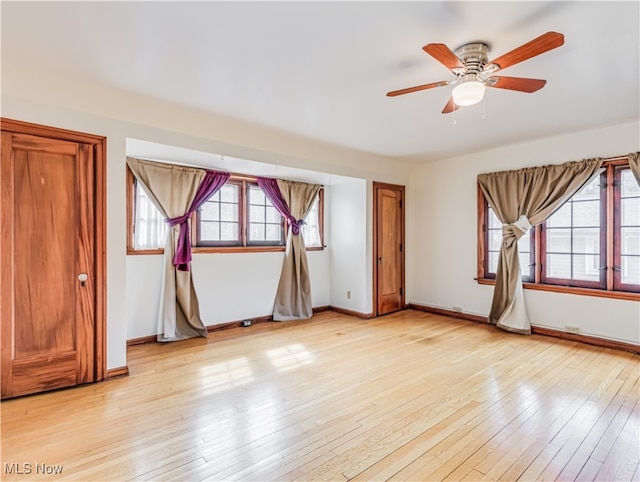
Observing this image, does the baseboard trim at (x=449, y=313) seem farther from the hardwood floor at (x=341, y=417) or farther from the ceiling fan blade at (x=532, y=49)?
the ceiling fan blade at (x=532, y=49)

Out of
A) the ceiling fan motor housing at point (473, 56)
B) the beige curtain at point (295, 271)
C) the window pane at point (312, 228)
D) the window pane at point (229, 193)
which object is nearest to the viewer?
the ceiling fan motor housing at point (473, 56)

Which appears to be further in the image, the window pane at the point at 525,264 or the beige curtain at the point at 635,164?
the window pane at the point at 525,264

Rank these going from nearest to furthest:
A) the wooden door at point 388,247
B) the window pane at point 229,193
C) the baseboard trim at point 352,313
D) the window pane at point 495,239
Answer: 1. the window pane at point 229,193
2. the window pane at point 495,239
3. the baseboard trim at point 352,313
4. the wooden door at point 388,247

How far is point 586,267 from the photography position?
13.5ft

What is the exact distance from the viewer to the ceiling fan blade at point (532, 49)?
172cm

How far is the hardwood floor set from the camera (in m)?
1.90

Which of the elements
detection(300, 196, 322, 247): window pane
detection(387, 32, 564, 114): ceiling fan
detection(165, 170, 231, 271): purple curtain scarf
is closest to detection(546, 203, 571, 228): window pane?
detection(387, 32, 564, 114): ceiling fan

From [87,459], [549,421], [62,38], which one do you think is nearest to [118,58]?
[62,38]

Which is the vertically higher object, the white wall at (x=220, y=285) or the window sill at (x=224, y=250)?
the window sill at (x=224, y=250)

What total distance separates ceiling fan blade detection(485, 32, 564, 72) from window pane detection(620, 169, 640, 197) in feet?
9.42

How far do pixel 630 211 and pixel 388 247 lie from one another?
9.95ft

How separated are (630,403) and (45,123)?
5.09m

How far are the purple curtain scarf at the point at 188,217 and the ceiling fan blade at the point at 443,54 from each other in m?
3.22

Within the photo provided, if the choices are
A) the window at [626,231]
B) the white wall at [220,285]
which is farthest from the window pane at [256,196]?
the window at [626,231]
